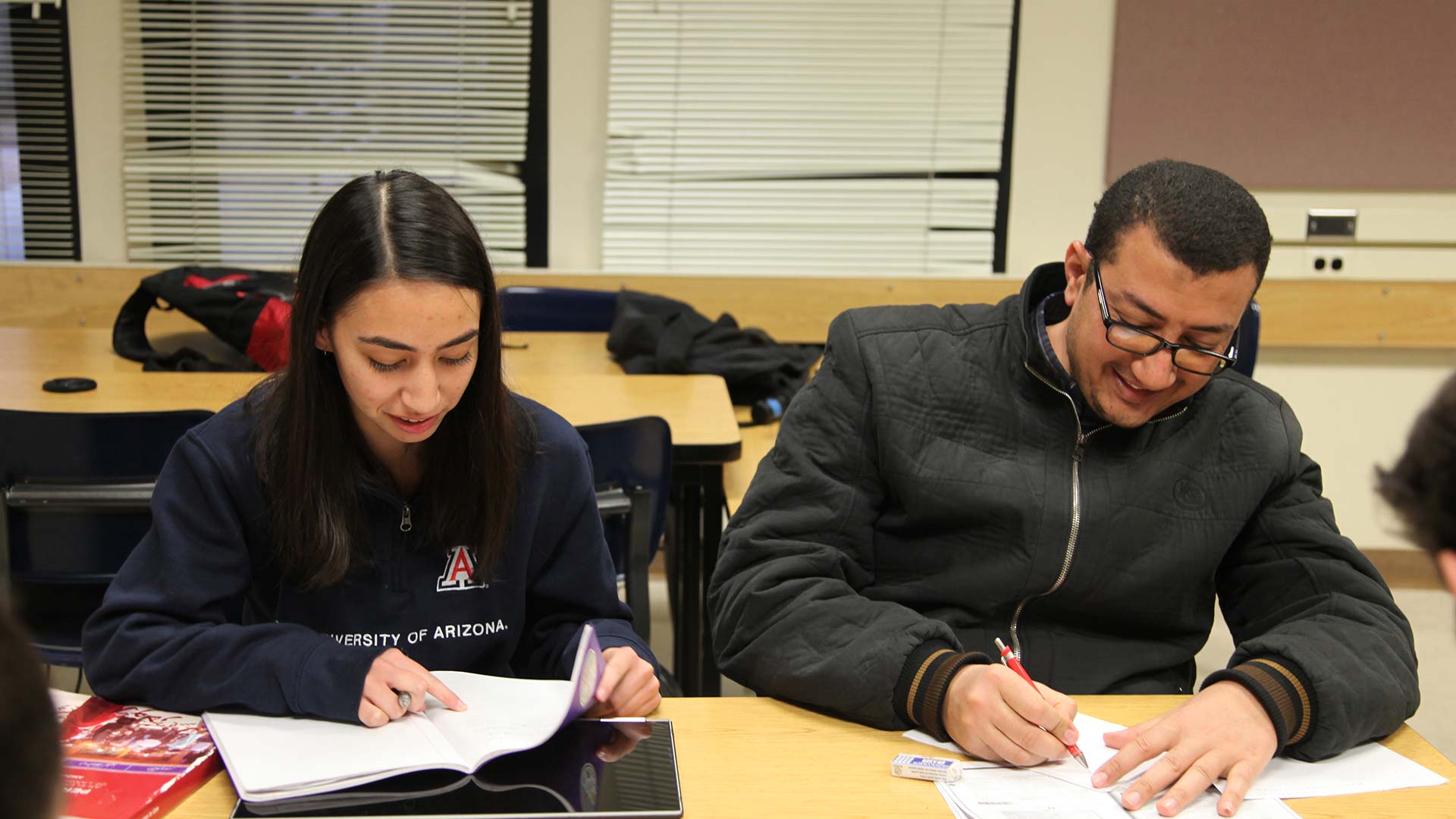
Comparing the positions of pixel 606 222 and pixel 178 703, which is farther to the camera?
pixel 606 222

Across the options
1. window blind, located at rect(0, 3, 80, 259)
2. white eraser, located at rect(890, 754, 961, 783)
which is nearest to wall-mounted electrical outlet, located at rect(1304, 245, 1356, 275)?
white eraser, located at rect(890, 754, 961, 783)

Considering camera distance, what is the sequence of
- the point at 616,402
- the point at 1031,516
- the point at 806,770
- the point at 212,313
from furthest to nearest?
the point at 212,313
the point at 616,402
the point at 1031,516
the point at 806,770

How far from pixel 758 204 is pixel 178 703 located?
2.99 m

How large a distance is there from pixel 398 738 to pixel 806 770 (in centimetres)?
38

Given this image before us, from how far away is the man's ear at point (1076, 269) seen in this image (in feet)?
4.79

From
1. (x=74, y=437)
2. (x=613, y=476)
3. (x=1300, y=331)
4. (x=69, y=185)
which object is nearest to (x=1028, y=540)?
(x=613, y=476)

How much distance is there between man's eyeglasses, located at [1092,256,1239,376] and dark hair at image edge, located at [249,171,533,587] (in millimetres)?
715

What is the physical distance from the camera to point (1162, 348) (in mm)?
1366

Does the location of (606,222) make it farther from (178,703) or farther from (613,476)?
(178,703)

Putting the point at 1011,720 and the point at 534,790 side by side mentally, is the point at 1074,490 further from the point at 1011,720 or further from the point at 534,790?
the point at 534,790

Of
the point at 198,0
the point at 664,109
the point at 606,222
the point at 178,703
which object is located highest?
the point at 198,0

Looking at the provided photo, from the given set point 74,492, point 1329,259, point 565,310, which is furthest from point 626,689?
point 1329,259

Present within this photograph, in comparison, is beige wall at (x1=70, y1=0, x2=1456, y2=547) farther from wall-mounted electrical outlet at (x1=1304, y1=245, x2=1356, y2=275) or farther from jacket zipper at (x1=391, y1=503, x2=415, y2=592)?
jacket zipper at (x1=391, y1=503, x2=415, y2=592)

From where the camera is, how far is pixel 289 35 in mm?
3758
